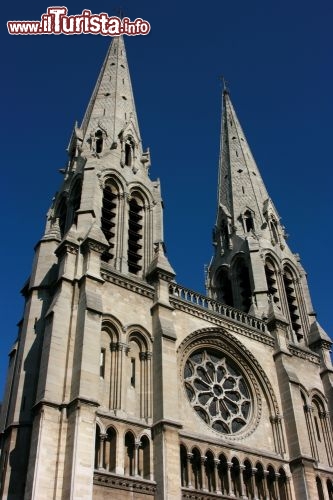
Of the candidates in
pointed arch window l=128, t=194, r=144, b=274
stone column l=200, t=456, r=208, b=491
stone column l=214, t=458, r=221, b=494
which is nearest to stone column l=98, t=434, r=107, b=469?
stone column l=200, t=456, r=208, b=491

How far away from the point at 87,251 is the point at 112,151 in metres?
8.79

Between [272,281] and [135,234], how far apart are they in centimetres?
859

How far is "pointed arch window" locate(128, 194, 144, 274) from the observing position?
24.6 metres

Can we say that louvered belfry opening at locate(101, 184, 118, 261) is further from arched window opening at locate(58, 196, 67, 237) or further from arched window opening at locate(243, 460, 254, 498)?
arched window opening at locate(243, 460, 254, 498)

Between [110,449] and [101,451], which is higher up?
[110,449]

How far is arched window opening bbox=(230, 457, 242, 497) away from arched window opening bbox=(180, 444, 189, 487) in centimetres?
216

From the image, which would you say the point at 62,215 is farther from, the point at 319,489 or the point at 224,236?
the point at 319,489

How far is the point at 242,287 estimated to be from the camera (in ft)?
99.7

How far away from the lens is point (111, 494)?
53.3ft

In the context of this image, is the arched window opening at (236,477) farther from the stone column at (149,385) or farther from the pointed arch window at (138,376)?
the pointed arch window at (138,376)

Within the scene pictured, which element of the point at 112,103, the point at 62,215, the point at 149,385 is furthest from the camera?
the point at 112,103

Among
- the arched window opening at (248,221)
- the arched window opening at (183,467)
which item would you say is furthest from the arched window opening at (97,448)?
the arched window opening at (248,221)

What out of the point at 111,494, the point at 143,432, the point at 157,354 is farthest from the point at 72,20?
the point at 111,494

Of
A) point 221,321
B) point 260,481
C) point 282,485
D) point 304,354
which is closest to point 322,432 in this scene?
point 304,354
